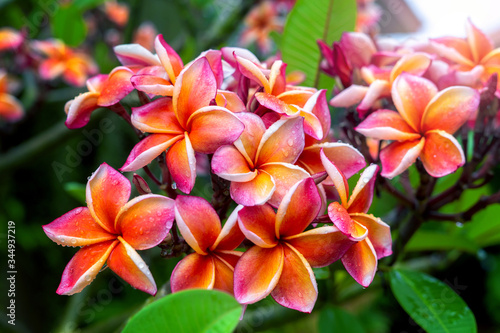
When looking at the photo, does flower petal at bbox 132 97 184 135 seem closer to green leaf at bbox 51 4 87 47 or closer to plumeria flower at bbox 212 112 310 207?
plumeria flower at bbox 212 112 310 207

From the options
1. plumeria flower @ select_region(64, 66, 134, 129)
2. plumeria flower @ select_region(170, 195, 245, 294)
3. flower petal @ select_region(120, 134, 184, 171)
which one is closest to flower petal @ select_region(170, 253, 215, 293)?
plumeria flower @ select_region(170, 195, 245, 294)

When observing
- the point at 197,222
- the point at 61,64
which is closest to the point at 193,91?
the point at 197,222

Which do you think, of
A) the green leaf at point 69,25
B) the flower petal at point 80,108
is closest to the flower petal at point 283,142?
the flower petal at point 80,108

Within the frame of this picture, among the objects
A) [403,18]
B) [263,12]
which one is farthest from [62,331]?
[403,18]

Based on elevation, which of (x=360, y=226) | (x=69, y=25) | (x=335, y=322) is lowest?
(x=335, y=322)

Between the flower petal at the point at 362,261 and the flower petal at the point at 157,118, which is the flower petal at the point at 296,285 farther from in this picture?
the flower petal at the point at 157,118

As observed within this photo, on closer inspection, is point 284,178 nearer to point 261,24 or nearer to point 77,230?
point 77,230
